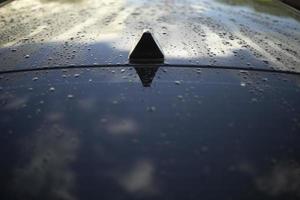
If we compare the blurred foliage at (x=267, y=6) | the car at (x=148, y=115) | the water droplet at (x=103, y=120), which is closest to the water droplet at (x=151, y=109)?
the car at (x=148, y=115)

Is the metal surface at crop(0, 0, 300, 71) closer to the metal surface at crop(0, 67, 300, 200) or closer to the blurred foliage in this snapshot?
the blurred foliage

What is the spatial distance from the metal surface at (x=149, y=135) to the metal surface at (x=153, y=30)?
39 cm

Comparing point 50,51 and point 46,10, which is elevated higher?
point 50,51

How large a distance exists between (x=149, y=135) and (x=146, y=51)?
1.08 meters

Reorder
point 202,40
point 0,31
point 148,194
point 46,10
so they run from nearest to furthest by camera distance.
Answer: point 148,194 < point 202,40 < point 0,31 < point 46,10

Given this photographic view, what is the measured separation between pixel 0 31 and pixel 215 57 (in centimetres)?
230

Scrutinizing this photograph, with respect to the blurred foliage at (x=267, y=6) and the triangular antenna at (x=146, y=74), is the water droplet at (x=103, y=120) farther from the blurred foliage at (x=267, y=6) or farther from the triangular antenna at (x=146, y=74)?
the blurred foliage at (x=267, y=6)

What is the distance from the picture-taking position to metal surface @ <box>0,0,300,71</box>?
10.4ft

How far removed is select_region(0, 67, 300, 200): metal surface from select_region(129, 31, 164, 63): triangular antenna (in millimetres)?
163

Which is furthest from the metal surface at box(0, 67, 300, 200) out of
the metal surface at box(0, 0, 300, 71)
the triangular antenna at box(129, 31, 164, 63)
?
the metal surface at box(0, 0, 300, 71)

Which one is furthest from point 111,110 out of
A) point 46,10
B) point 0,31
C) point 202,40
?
point 46,10

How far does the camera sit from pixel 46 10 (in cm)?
505

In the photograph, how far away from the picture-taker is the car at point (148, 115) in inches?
66.2

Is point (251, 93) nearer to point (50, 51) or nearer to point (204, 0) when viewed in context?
point (50, 51)
